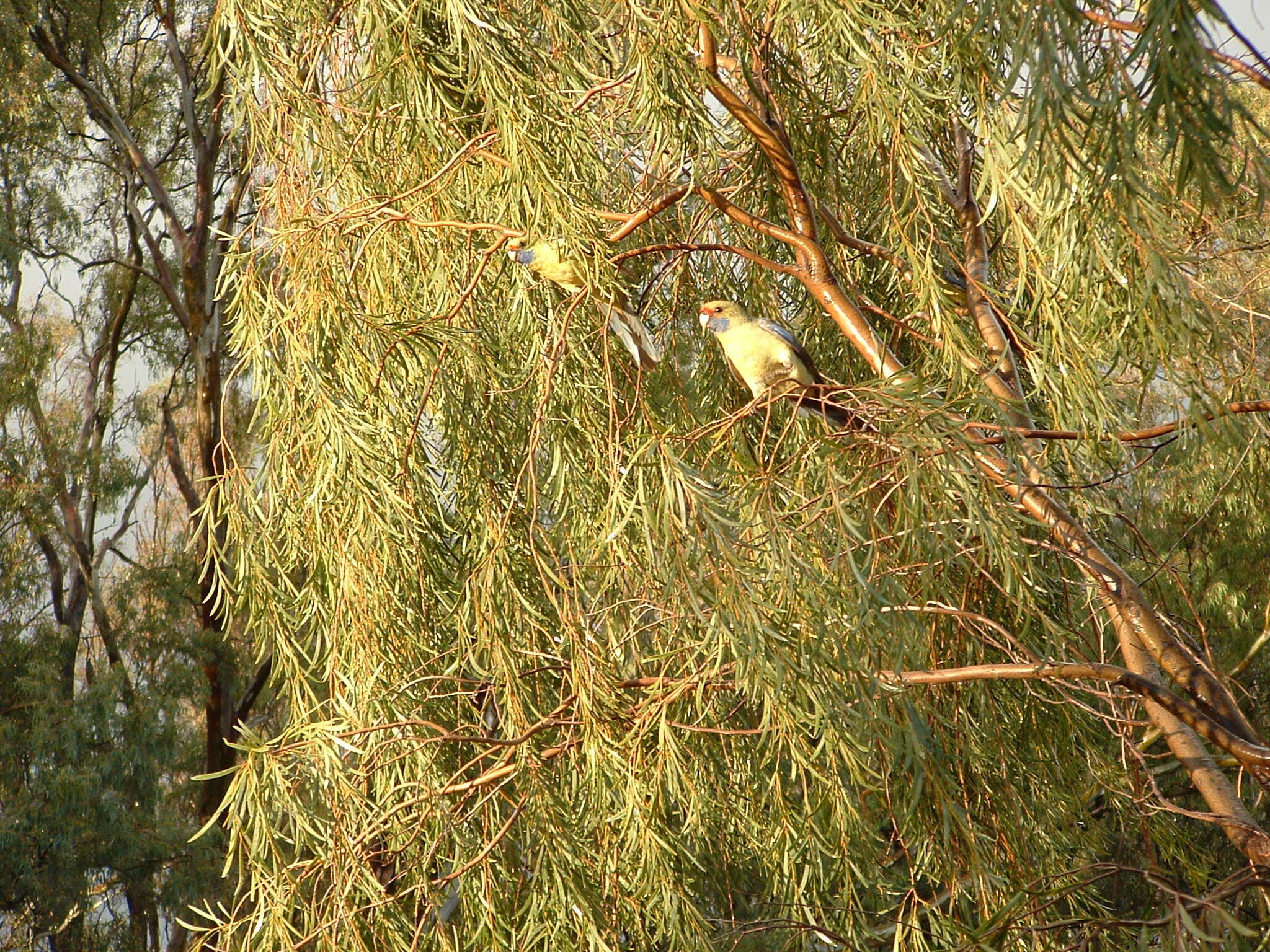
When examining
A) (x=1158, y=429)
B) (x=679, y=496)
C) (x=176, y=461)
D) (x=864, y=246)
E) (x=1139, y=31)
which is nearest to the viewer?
(x=1139, y=31)

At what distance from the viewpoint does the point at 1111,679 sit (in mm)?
1548

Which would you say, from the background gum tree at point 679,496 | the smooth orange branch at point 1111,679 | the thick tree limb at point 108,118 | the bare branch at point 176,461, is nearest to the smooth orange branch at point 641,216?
the background gum tree at point 679,496

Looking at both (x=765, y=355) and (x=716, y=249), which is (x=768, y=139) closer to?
(x=716, y=249)

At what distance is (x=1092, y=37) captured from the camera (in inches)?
46.0

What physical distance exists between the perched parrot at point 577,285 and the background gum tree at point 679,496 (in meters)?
0.04

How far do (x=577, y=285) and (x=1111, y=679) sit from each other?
0.92m

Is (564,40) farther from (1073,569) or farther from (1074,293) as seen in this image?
(1073,569)

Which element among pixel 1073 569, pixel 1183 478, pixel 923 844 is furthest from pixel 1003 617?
pixel 1183 478

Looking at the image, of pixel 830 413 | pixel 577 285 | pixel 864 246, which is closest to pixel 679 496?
pixel 830 413

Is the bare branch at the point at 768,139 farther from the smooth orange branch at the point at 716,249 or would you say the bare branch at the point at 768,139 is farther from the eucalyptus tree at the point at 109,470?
the eucalyptus tree at the point at 109,470

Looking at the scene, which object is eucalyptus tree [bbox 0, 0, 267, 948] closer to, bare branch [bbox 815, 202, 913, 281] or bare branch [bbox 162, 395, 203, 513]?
bare branch [bbox 162, 395, 203, 513]

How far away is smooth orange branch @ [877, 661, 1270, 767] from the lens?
1.51 meters

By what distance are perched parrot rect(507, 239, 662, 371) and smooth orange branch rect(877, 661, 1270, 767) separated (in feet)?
1.91

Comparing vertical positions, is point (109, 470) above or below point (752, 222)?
above
